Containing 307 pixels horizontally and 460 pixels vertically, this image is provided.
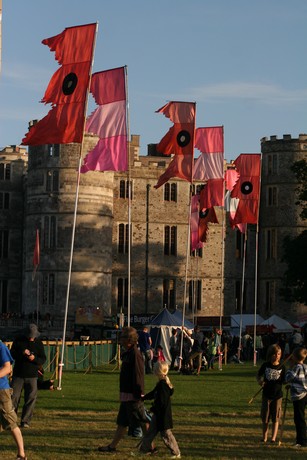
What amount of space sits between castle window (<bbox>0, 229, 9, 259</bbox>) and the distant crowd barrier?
3485 centimetres

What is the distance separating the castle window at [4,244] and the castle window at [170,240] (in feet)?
33.8

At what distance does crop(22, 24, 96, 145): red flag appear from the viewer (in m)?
33.8

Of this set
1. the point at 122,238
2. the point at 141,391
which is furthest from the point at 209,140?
the point at 122,238

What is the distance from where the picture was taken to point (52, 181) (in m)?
79.6

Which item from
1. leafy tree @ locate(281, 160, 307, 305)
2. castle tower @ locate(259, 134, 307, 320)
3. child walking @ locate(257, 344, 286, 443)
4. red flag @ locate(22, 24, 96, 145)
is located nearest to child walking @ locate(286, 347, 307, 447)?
child walking @ locate(257, 344, 286, 443)

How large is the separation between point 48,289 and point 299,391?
5738cm

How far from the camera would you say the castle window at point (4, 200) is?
88.3 meters

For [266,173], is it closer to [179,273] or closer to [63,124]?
[179,273]

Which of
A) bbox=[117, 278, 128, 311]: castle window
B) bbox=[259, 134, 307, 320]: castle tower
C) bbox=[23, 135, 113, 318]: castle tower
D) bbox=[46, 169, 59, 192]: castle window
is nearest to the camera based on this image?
bbox=[23, 135, 113, 318]: castle tower

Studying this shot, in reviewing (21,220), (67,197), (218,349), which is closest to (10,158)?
(21,220)

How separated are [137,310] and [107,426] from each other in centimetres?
6013

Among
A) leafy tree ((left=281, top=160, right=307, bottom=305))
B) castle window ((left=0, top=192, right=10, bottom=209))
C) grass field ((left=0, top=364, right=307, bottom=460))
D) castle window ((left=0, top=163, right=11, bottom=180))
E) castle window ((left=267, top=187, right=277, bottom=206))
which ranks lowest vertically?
grass field ((left=0, top=364, right=307, bottom=460))

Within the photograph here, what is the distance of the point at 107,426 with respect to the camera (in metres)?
24.8

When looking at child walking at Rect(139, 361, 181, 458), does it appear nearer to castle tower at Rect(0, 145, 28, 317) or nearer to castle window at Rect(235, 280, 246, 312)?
castle tower at Rect(0, 145, 28, 317)
